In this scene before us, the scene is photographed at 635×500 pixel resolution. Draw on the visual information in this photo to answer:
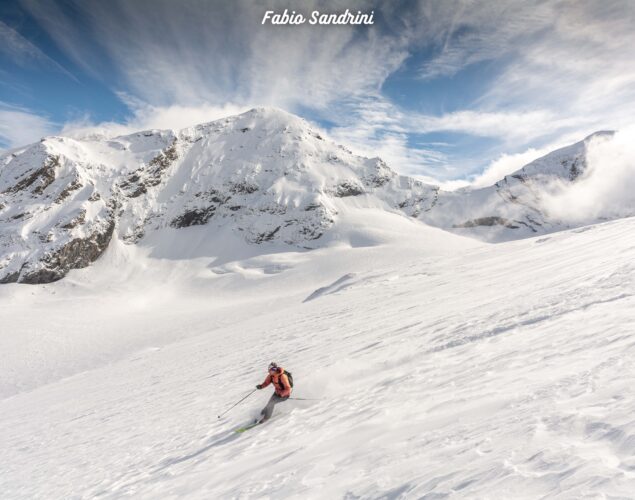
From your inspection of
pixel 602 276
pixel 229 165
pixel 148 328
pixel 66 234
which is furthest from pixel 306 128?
pixel 602 276

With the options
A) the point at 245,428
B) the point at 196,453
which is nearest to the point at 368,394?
the point at 245,428

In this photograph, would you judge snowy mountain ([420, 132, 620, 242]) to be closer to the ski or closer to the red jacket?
the red jacket

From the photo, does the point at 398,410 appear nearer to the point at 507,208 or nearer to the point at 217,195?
the point at 217,195

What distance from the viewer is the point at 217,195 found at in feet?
335

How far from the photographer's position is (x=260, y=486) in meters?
5.37

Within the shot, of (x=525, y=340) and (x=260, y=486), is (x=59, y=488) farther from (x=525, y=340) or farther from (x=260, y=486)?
(x=525, y=340)

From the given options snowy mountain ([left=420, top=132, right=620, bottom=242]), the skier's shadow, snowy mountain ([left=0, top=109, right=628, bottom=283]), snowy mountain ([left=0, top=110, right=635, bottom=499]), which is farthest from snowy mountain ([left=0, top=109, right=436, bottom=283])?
the skier's shadow

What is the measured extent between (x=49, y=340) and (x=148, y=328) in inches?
396

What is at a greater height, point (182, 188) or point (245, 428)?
point (182, 188)

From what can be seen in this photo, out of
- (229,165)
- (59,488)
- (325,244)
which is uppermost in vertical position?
(229,165)

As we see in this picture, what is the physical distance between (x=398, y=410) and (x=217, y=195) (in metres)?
101

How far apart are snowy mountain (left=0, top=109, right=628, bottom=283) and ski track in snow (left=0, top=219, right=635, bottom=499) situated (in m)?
70.5

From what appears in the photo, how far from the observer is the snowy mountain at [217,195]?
78.9m

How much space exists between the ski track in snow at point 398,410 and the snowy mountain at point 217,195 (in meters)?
70.5
